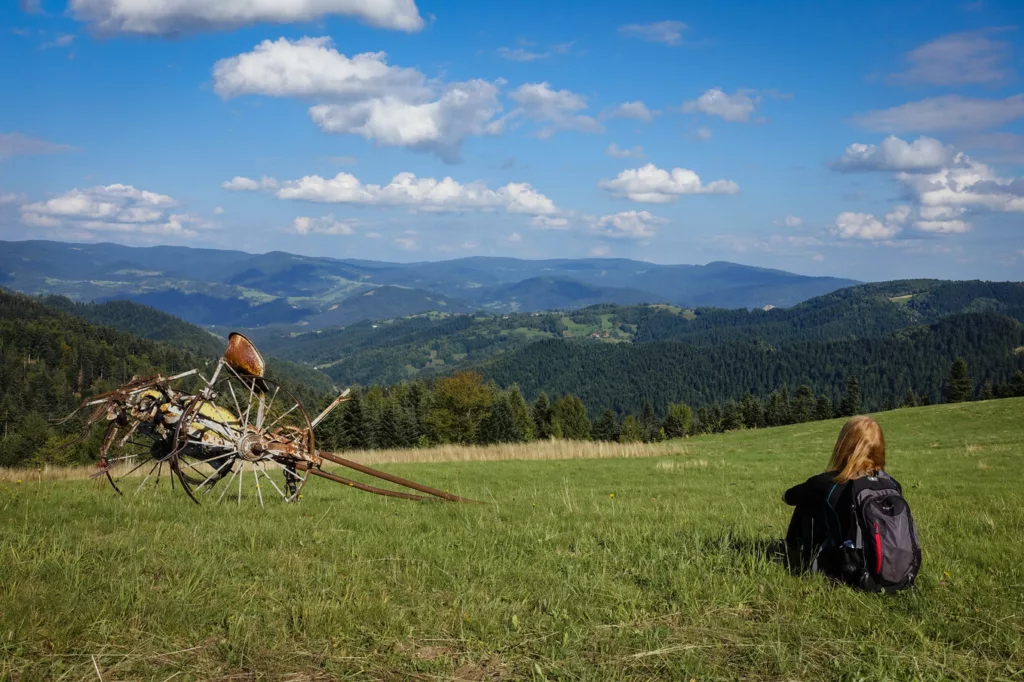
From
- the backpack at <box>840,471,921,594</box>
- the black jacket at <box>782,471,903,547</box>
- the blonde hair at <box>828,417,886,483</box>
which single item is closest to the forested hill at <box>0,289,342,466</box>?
the black jacket at <box>782,471,903,547</box>

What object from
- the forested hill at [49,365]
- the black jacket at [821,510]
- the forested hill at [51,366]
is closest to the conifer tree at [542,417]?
the forested hill at [51,366]

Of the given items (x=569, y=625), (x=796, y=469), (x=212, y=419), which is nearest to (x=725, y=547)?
(x=569, y=625)

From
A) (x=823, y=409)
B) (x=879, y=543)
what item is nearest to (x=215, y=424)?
(x=879, y=543)

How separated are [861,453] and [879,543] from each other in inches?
32.1

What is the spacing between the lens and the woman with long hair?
6258 millimetres

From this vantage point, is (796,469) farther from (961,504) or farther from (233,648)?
(233,648)

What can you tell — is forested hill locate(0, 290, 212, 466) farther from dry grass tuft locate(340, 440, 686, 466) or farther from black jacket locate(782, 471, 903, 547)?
black jacket locate(782, 471, 903, 547)

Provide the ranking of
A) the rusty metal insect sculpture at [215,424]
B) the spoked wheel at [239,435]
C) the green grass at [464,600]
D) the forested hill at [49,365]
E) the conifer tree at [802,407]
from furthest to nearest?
the conifer tree at [802,407]
the forested hill at [49,365]
the spoked wheel at [239,435]
the rusty metal insect sculpture at [215,424]
the green grass at [464,600]

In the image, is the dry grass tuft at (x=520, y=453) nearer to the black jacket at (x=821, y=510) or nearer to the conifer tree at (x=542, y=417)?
the black jacket at (x=821, y=510)

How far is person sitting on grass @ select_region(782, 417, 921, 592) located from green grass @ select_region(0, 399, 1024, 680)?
0.27 metres

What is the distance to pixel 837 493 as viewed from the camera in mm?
6297

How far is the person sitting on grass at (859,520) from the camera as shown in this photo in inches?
236

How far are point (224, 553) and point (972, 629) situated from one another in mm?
6765

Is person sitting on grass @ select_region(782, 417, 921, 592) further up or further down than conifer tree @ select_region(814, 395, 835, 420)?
further up
